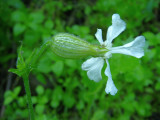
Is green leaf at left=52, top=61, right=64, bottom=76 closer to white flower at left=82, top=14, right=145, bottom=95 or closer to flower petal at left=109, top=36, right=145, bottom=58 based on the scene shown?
white flower at left=82, top=14, right=145, bottom=95

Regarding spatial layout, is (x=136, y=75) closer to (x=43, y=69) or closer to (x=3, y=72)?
(x=43, y=69)

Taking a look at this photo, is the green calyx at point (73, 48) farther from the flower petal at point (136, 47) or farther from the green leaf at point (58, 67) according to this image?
the green leaf at point (58, 67)

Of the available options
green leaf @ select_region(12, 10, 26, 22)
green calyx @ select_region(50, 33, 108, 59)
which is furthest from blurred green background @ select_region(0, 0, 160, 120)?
green calyx @ select_region(50, 33, 108, 59)

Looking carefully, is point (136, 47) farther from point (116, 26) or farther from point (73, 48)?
point (73, 48)

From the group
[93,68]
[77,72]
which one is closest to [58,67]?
[77,72]

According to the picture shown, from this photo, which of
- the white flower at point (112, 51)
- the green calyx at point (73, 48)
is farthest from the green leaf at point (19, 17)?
the white flower at point (112, 51)

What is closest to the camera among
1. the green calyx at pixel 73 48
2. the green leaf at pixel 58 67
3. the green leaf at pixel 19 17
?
the green calyx at pixel 73 48
